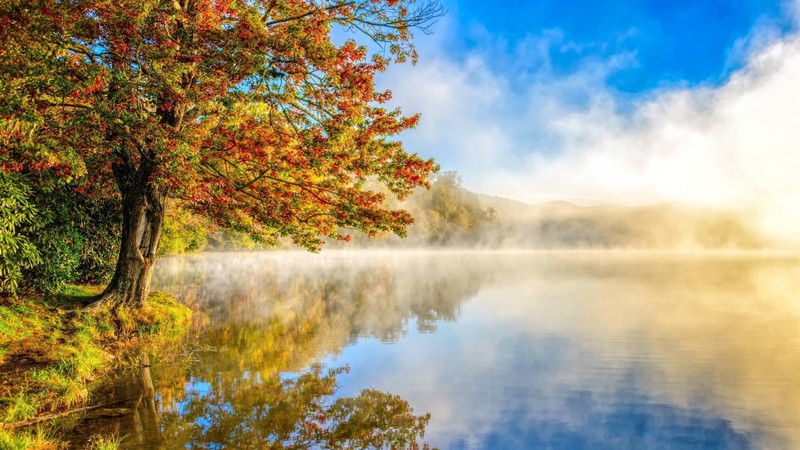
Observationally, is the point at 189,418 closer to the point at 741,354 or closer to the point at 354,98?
the point at 354,98

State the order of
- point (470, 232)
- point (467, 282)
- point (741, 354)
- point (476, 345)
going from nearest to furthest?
point (741, 354) → point (476, 345) → point (467, 282) → point (470, 232)

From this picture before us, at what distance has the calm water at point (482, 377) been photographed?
7055mm

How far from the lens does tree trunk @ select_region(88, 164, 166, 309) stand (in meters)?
12.1

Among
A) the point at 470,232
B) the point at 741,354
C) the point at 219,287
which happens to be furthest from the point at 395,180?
the point at 470,232

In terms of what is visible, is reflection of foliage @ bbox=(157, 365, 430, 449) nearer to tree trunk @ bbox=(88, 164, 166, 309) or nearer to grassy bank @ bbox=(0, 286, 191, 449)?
grassy bank @ bbox=(0, 286, 191, 449)

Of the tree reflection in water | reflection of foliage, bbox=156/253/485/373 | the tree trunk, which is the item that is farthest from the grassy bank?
reflection of foliage, bbox=156/253/485/373

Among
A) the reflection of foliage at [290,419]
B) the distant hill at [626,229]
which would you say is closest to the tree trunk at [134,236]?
the reflection of foliage at [290,419]

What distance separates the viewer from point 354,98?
1116cm

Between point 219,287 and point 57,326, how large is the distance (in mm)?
16618

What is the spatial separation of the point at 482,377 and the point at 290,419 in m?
4.98

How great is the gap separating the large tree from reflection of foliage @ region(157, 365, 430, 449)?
478cm

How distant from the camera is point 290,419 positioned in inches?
275

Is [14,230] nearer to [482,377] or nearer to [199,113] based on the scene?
[199,113]

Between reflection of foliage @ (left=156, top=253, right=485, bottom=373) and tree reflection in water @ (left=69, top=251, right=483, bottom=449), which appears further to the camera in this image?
reflection of foliage @ (left=156, top=253, right=485, bottom=373)
